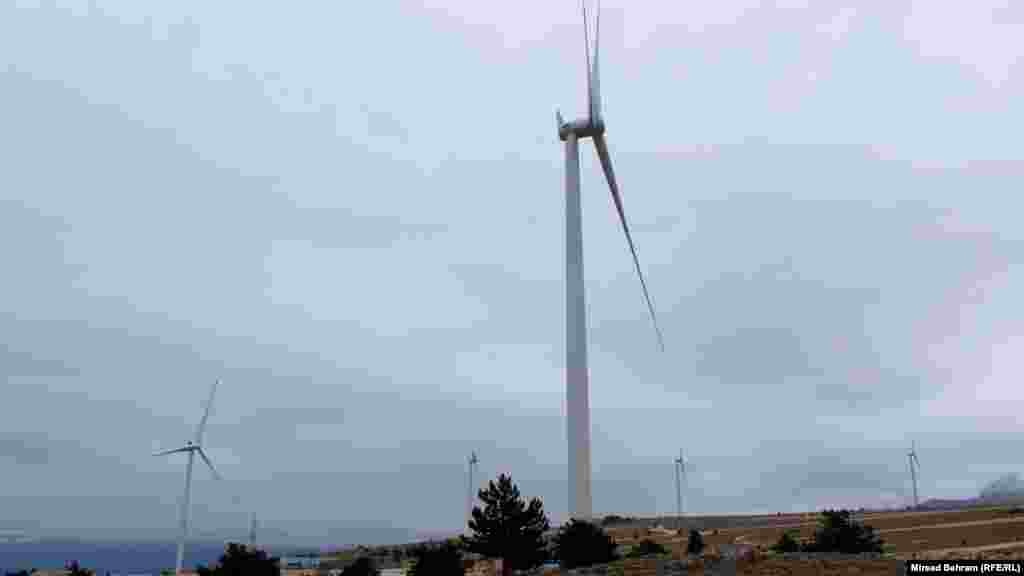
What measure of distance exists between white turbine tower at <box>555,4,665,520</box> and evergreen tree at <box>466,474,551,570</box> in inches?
264

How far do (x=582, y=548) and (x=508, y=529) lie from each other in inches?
272

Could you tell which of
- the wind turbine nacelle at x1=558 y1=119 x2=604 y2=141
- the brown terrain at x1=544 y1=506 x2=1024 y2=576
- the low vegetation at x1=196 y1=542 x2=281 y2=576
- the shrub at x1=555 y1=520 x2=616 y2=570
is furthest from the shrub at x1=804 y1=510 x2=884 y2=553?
the low vegetation at x1=196 y1=542 x2=281 y2=576

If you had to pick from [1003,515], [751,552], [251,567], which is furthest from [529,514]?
[1003,515]

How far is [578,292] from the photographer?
77375 mm

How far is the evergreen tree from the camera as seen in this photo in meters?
65.1

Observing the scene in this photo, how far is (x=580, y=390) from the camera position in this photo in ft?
243

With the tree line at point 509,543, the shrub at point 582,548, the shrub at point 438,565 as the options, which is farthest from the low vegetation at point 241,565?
the shrub at point 582,548

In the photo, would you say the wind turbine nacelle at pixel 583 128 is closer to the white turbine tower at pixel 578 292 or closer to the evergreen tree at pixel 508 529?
the white turbine tower at pixel 578 292

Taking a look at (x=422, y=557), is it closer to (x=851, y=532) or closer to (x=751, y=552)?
(x=751, y=552)

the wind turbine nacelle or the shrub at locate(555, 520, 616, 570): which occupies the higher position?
the wind turbine nacelle

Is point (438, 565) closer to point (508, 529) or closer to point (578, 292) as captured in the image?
A: point (508, 529)

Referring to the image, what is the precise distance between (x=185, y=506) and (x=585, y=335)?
237 ft

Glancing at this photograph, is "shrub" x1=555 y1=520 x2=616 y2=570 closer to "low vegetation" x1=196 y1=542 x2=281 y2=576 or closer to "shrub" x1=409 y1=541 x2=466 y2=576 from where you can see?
"shrub" x1=409 y1=541 x2=466 y2=576

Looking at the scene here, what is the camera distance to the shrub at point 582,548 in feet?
223
